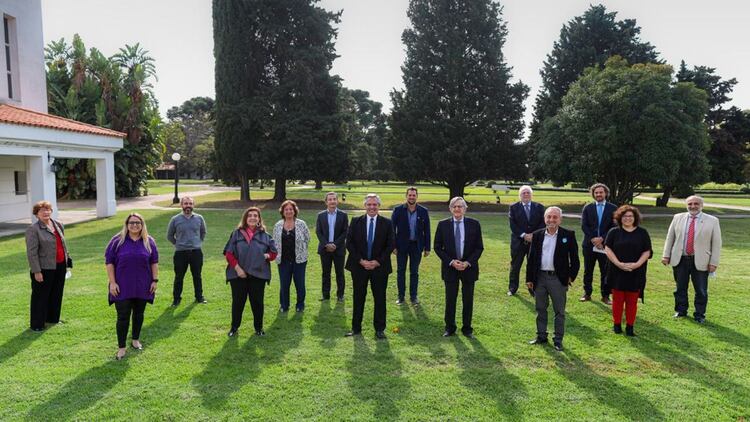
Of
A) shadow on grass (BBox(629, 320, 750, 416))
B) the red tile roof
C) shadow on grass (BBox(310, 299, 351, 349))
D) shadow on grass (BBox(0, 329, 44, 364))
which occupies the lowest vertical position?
shadow on grass (BBox(310, 299, 351, 349))

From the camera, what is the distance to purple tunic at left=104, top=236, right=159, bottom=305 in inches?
217

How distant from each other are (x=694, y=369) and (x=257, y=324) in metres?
5.06

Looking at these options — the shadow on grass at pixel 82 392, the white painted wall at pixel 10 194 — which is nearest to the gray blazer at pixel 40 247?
the shadow on grass at pixel 82 392

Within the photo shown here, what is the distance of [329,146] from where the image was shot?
91.4 ft

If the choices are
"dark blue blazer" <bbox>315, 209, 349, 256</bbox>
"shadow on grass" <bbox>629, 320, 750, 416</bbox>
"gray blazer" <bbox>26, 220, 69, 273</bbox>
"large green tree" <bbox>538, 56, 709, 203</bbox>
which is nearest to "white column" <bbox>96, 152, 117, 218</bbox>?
"gray blazer" <bbox>26, 220, 69, 273</bbox>

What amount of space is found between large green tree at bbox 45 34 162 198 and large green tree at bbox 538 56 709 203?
1097 inches

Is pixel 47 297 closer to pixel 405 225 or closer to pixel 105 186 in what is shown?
pixel 405 225

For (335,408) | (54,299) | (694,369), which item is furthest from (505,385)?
(54,299)

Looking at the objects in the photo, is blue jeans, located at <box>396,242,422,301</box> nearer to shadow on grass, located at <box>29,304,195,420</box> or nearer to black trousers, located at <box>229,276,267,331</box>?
black trousers, located at <box>229,276,267,331</box>

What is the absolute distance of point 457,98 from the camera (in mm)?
29109

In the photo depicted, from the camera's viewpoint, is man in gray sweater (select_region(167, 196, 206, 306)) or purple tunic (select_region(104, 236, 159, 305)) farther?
man in gray sweater (select_region(167, 196, 206, 306))

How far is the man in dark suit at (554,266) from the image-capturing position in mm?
5918

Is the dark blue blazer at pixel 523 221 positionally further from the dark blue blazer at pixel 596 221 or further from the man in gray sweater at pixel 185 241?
the man in gray sweater at pixel 185 241

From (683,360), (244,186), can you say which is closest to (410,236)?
(683,360)
